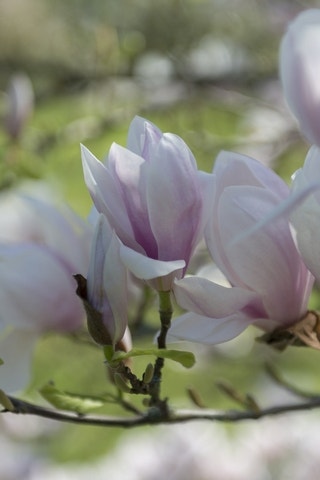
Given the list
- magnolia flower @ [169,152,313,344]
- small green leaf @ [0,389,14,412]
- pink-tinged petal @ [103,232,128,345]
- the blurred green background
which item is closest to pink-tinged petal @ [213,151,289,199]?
magnolia flower @ [169,152,313,344]

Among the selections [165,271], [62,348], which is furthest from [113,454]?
[165,271]

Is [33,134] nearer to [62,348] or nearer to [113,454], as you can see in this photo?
[62,348]

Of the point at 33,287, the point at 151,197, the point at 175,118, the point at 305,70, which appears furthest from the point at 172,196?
the point at 175,118

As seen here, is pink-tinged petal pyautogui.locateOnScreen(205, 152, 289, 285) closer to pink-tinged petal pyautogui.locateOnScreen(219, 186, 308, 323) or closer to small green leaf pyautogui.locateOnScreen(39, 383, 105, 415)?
pink-tinged petal pyautogui.locateOnScreen(219, 186, 308, 323)

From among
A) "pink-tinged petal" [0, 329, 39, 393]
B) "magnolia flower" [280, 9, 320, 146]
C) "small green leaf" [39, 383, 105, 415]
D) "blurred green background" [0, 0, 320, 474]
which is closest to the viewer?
"magnolia flower" [280, 9, 320, 146]

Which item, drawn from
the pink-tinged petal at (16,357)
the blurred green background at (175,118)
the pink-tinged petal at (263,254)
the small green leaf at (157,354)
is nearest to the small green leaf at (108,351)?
the small green leaf at (157,354)

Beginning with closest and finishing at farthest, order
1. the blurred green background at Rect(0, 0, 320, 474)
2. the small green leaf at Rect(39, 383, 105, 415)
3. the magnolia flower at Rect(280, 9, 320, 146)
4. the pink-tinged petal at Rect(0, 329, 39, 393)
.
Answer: the magnolia flower at Rect(280, 9, 320, 146), the small green leaf at Rect(39, 383, 105, 415), the pink-tinged petal at Rect(0, 329, 39, 393), the blurred green background at Rect(0, 0, 320, 474)

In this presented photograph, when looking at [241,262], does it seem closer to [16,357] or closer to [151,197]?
[151,197]

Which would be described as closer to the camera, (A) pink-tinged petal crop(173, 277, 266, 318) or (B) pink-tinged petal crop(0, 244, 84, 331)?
(A) pink-tinged petal crop(173, 277, 266, 318)
